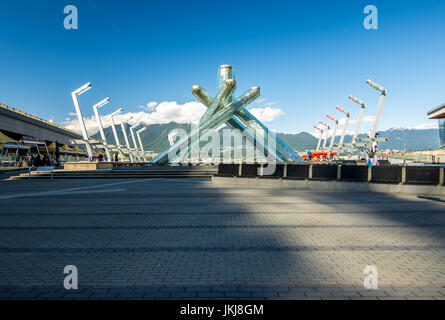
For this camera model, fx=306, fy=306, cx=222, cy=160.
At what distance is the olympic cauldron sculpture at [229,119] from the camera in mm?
36188

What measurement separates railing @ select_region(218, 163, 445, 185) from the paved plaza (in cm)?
332

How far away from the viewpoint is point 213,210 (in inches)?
350

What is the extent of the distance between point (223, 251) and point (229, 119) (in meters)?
37.0

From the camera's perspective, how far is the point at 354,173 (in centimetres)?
1380

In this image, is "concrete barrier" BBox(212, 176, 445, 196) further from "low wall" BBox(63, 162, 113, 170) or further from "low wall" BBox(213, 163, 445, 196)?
"low wall" BBox(63, 162, 113, 170)

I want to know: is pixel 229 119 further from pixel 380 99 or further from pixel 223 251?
pixel 223 251

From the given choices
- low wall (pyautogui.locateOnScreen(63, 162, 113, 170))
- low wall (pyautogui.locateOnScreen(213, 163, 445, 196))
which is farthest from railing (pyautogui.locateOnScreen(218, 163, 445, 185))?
low wall (pyautogui.locateOnScreen(63, 162, 113, 170))

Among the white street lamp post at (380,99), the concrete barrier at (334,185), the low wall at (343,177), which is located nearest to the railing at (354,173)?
the low wall at (343,177)

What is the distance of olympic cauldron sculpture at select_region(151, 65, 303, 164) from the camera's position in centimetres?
3619

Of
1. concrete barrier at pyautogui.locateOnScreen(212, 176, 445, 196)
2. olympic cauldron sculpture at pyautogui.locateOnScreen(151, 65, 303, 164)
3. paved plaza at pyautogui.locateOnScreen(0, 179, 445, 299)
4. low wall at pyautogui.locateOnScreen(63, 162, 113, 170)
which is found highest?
olympic cauldron sculpture at pyautogui.locateOnScreen(151, 65, 303, 164)

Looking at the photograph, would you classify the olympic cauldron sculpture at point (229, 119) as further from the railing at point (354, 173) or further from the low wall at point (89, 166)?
the railing at point (354, 173)
